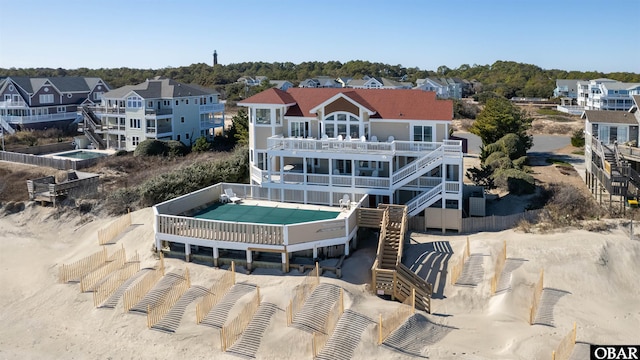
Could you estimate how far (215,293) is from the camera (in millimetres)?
21344

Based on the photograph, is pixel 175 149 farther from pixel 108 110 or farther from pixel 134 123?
pixel 108 110

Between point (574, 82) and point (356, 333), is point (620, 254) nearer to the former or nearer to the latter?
point (356, 333)

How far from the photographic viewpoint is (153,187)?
33062 millimetres

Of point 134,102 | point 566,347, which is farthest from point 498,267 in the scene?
point 134,102

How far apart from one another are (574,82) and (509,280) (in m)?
103

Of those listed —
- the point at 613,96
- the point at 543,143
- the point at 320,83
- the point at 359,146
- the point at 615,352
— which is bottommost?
the point at 615,352

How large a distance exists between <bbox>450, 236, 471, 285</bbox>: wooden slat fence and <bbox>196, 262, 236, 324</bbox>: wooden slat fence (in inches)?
354

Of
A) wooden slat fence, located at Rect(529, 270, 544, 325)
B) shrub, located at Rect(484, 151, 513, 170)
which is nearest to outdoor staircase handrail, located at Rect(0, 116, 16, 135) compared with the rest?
shrub, located at Rect(484, 151, 513, 170)

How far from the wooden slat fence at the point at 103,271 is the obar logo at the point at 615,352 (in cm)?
1876

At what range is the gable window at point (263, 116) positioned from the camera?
106ft

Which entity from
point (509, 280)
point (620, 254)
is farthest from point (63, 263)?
point (620, 254)

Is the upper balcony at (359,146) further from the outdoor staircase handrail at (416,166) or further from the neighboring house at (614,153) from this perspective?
the neighboring house at (614,153)

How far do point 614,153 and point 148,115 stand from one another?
133ft

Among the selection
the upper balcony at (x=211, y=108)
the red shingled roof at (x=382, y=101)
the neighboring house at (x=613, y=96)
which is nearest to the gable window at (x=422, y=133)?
the red shingled roof at (x=382, y=101)
